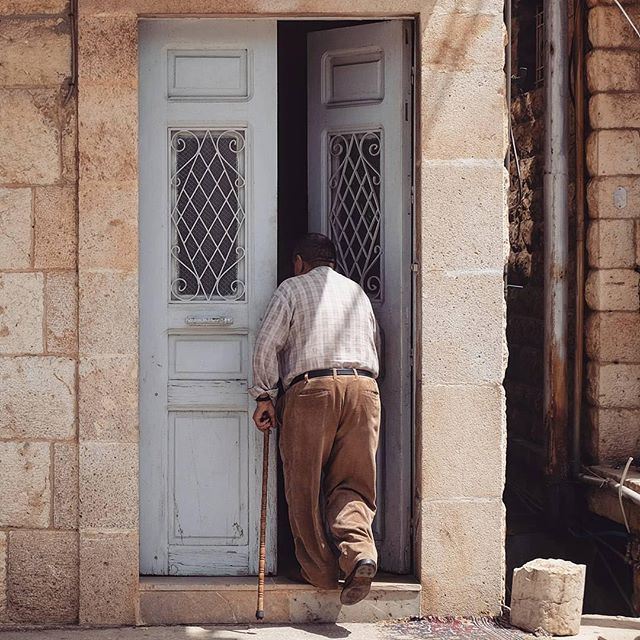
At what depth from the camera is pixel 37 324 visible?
6.50 m

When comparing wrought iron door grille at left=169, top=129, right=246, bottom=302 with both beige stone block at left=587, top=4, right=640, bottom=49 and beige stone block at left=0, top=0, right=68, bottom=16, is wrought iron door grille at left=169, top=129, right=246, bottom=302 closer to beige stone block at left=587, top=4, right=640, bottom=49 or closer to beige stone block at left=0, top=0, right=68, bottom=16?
beige stone block at left=0, top=0, right=68, bottom=16

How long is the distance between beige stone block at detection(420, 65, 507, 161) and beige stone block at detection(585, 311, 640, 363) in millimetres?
2036

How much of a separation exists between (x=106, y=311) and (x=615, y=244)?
342 cm

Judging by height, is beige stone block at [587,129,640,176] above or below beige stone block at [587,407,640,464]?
above

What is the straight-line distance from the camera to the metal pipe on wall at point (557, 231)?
838cm

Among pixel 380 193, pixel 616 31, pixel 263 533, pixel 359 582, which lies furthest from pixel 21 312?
pixel 616 31

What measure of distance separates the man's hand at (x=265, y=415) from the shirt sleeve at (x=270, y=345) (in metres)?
0.05

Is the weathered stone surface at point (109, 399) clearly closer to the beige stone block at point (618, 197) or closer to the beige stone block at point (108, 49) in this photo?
the beige stone block at point (108, 49)

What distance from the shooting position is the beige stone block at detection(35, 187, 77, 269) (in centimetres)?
647

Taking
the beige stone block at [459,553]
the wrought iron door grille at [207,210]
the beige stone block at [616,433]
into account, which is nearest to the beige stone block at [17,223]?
the wrought iron door grille at [207,210]

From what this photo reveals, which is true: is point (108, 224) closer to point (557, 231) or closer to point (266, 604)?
point (266, 604)

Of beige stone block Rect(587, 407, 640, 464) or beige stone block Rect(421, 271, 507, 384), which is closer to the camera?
beige stone block Rect(421, 271, 507, 384)

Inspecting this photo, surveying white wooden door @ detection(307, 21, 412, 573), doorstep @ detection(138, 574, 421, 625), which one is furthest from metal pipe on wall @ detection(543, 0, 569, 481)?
doorstep @ detection(138, 574, 421, 625)

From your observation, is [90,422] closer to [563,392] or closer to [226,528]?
[226,528]
